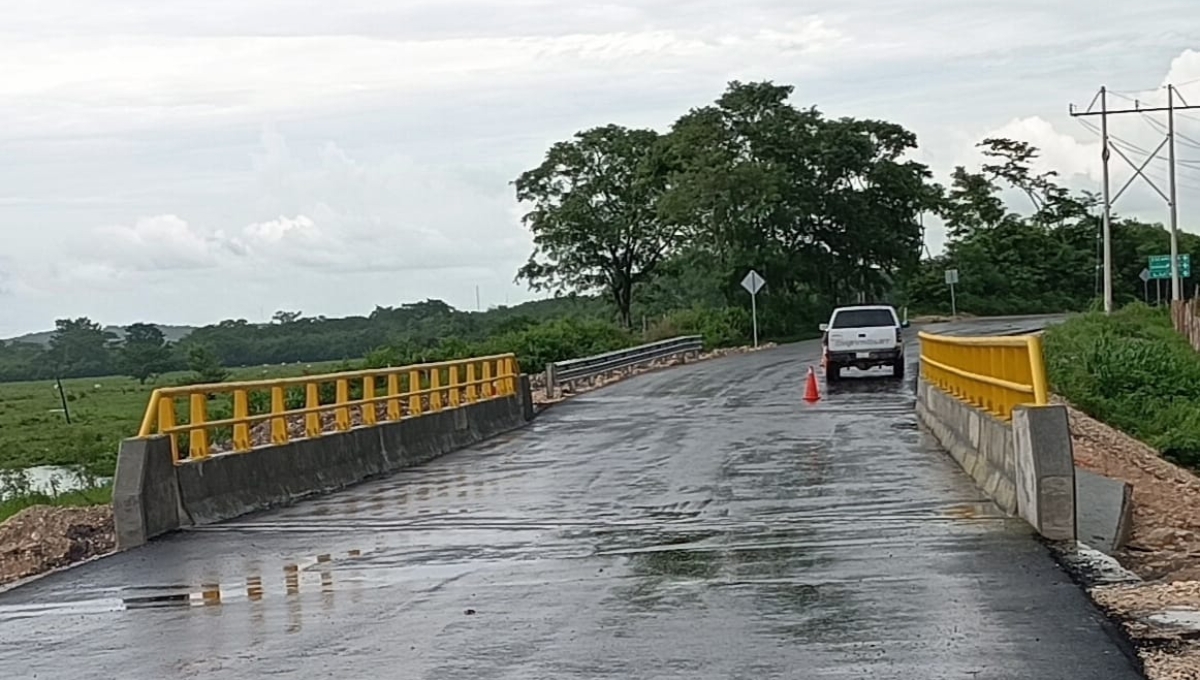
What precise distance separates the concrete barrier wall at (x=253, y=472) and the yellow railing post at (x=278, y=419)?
15cm

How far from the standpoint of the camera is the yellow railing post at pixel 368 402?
22.0 metres

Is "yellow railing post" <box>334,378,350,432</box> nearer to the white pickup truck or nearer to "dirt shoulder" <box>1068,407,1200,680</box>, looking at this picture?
"dirt shoulder" <box>1068,407,1200,680</box>

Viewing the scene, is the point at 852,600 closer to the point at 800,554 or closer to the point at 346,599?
the point at 800,554

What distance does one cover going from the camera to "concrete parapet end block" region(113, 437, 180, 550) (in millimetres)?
14711

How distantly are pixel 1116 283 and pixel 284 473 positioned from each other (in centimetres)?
9436

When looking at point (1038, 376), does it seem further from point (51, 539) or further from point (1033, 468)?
point (51, 539)

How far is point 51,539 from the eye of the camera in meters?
17.2

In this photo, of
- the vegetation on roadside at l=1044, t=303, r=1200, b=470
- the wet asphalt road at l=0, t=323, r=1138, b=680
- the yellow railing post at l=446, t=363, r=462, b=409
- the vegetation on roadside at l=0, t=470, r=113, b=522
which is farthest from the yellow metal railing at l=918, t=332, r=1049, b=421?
the vegetation on roadside at l=0, t=470, r=113, b=522

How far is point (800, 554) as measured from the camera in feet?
39.2

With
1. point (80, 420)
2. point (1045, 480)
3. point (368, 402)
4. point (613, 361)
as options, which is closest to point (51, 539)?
point (368, 402)

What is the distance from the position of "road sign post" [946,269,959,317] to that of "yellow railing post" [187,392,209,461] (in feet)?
224

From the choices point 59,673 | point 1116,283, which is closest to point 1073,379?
point 59,673

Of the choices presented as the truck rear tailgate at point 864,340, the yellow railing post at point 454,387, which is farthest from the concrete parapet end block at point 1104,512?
the truck rear tailgate at point 864,340

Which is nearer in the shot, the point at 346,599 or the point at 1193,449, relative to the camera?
the point at 346,599
